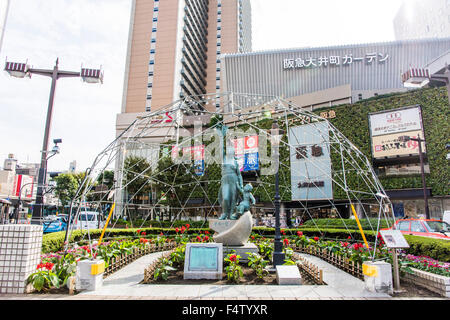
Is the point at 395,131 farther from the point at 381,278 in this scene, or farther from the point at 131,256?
the point at 131,256

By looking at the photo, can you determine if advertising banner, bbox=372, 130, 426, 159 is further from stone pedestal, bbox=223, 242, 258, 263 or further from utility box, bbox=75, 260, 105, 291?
utility box, bbox=75, 260, 105, 291

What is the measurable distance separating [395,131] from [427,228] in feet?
71.1

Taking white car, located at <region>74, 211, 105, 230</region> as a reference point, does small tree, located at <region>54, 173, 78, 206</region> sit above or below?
above

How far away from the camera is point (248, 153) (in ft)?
137

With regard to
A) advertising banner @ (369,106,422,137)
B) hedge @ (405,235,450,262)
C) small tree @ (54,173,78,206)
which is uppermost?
advertising banner @ (369,106,422,137)

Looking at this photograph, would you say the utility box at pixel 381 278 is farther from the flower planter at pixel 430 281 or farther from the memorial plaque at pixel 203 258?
the memorial plaque at pixel 203 258

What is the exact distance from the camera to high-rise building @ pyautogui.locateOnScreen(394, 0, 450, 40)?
62531 millimetres

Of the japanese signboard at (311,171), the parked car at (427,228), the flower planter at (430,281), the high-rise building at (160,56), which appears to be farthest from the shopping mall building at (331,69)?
the flower planter at (430,281)

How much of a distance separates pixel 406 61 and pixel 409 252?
46.2 metres

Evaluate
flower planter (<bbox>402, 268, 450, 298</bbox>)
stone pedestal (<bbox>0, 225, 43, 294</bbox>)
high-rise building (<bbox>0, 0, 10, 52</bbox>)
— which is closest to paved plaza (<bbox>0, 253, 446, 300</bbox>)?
stone pedestal (<bbox>0, 225, 43, 294</bbox>)

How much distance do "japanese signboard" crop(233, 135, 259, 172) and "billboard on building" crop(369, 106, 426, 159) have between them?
15288mm

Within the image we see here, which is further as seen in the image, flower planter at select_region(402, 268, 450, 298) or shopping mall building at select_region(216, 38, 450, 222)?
shopping mall building at select_region(216, 38, 450, 222)

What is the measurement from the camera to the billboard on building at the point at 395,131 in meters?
31.1
